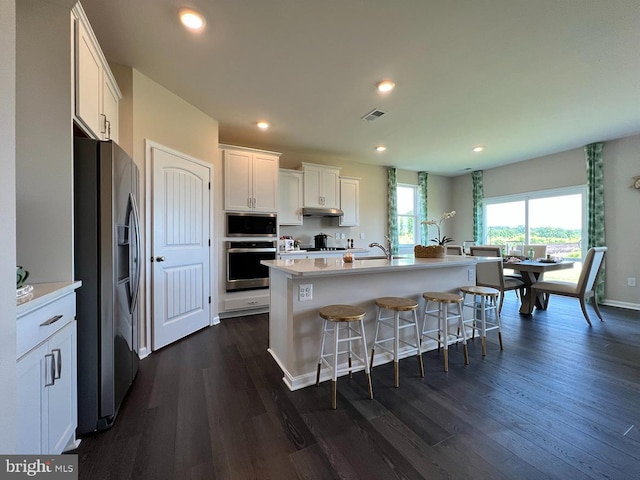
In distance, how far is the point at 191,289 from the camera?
3.05 meters

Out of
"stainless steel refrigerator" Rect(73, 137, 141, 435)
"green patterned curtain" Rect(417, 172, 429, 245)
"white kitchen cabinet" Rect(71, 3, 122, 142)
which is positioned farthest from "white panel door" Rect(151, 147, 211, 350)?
"green patterned curtain" Rect(417, 172, 429, 245)

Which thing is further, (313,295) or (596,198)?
(596,198)

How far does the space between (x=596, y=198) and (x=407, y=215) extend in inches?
126

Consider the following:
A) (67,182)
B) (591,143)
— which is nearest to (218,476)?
(67,182)

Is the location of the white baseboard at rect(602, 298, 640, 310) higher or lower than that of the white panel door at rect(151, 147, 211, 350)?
lower

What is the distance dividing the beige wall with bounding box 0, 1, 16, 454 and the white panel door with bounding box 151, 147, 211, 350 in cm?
186

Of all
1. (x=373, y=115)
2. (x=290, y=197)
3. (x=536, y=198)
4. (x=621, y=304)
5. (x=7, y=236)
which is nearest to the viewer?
(x=7, y=236)

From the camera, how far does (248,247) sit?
377 cm

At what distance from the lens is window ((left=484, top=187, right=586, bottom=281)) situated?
4723 millimetres

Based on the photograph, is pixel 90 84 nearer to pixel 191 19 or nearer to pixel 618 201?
pixel 191 19

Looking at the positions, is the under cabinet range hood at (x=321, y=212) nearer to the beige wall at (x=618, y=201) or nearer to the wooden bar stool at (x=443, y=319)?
the wooden bar stool at (x=443, y=319)

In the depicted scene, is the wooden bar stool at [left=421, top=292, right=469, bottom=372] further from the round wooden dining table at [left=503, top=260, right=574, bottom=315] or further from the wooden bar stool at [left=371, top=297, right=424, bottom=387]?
the round wooden dining table at [left=503, top=260, right=574, bottom=315]

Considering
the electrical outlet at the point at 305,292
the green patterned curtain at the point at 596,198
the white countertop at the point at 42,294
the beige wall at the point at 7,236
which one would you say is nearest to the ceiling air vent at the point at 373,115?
the electrical outlet at the point at 305,292

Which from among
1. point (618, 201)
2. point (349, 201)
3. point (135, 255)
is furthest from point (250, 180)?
point (618, 201)
